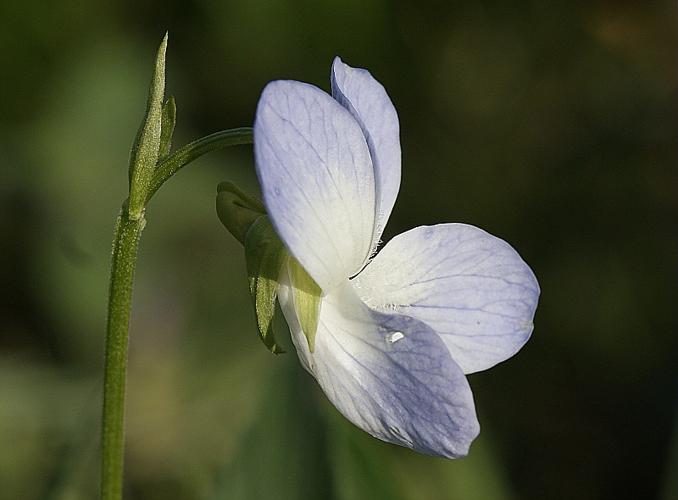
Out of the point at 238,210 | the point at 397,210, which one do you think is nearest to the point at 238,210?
the point at 238,210

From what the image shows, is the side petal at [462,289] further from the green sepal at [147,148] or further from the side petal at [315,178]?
the green sepal at [147,148]

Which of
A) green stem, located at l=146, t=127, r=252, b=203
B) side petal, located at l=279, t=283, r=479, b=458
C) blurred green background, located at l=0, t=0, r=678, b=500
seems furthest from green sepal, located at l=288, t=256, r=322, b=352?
blurred green background, located at l=0, t=0, r=678, b=500

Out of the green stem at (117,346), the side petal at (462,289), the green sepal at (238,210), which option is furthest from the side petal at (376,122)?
the green stem at (117,346)

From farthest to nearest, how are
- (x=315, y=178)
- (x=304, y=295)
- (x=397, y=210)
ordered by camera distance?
(x=397, y=210), (x=304, y=295), (x=315, y=178)

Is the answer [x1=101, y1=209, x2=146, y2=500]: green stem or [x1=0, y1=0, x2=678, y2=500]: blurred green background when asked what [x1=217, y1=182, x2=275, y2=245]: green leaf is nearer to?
[x1=101, y1=209, x2=146, y2=500]: green stem

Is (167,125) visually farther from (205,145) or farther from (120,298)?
(120,298)

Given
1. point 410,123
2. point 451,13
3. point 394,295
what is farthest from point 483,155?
point 394,295
